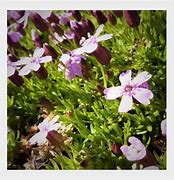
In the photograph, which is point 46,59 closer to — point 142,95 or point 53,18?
point 53,18

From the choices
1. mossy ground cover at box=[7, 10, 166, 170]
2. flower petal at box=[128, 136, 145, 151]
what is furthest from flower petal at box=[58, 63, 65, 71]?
flower petal at box=[128, 136, 145, 151]

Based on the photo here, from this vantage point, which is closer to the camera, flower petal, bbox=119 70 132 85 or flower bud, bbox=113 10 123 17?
flower petal, bbox=119 70 132 85

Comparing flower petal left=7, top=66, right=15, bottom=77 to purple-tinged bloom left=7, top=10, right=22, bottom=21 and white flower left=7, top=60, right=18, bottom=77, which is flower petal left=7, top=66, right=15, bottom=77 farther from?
purple-tinged bloom left=7, top=10, right=22, bottom=21

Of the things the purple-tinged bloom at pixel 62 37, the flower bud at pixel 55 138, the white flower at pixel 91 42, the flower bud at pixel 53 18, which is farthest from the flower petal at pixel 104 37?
the flower bud at pixel 55 138

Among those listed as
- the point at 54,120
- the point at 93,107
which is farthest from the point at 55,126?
the point at 93,107
